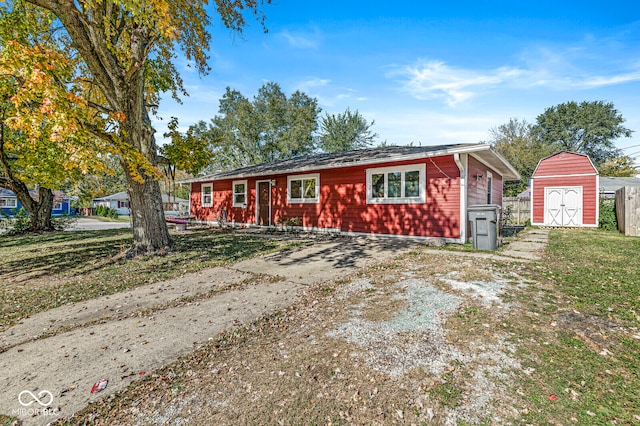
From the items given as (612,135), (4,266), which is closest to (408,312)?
(4,266)

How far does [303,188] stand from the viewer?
1209cm

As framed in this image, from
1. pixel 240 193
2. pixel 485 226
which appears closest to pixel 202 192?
pixel 240 193

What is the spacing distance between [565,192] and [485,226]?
11275 millimetres

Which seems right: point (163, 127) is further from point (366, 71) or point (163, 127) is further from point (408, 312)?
point (366, 71)

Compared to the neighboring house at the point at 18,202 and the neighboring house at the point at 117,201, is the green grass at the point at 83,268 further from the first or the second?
the neighboring house at the point at 117,201

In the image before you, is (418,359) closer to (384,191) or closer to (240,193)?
(384,191)

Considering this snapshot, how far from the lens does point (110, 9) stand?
7020 mm

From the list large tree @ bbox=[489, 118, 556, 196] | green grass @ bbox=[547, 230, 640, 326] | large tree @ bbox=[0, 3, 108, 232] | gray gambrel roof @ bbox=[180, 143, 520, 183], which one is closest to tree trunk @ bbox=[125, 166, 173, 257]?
large tree @ bbox=[0, 3, 108, 232]

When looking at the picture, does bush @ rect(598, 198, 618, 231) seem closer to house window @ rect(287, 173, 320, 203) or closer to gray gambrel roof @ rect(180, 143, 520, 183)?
gray gambrel roof @ rect(180, 143, 520, 183)

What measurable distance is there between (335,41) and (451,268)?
33.8 ft

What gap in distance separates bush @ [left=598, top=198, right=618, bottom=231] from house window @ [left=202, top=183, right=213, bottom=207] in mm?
19909

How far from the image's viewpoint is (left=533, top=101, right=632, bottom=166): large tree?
39.0 meters

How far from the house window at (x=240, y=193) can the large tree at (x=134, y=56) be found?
6.30m

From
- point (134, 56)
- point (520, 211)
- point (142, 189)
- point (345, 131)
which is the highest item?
point (345, 131)
